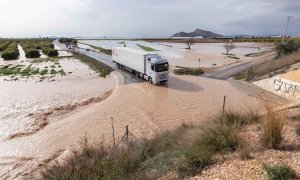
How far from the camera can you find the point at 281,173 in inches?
199

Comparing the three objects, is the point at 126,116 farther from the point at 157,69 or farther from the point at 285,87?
the point at 285,87

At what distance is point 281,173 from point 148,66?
921 inches

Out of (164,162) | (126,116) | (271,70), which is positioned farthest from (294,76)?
(164,162)

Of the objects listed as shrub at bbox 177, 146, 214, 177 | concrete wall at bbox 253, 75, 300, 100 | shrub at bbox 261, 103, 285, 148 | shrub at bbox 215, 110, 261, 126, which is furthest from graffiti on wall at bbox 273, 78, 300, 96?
shrub at bbox 177, 146, 214, 177

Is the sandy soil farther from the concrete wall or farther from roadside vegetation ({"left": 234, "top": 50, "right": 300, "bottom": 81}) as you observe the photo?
roadside vegetation ({"left": 234, "top": 50, "right": 300, "bottom": 81})

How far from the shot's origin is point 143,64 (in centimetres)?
2873

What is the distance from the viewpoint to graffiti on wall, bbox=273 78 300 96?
19.2m

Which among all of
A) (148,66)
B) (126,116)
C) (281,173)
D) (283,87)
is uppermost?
(281,173)

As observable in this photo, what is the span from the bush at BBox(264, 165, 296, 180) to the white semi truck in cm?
2192

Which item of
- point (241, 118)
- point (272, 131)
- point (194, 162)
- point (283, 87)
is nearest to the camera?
point (194, 162)

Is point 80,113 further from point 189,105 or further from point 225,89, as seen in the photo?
point 225,89

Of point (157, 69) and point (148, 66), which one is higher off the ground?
point (148, 66)

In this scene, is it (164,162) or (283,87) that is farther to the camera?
(283,87)

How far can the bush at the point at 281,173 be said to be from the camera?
5020 millimetres
